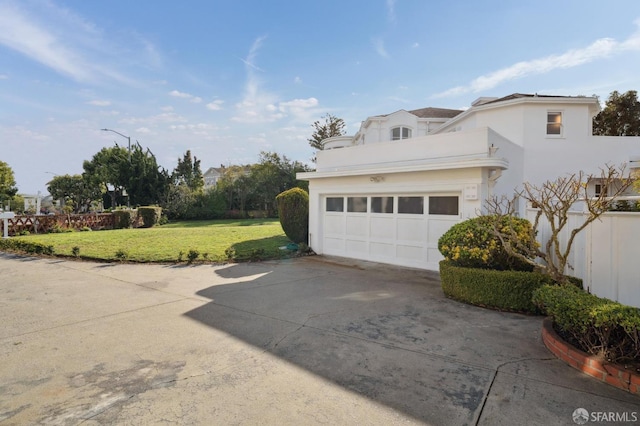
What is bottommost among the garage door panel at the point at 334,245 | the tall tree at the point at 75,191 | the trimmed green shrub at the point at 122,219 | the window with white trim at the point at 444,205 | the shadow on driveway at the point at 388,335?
the shadow on driveway at the point at 388,335

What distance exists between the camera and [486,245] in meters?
6.36

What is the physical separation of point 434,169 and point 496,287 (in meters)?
3.94

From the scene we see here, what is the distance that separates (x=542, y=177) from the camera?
1366cm

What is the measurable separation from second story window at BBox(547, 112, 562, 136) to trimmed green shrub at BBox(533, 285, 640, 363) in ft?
42.3

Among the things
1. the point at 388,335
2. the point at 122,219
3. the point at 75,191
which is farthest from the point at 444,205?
the point at 75,191

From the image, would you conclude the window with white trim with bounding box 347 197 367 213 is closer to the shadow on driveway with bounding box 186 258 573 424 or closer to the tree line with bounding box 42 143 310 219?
the shadow on driveway with bounding box 186 258 573 424

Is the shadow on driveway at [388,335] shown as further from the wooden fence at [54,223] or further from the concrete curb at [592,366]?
the wooden fence at [54,223]

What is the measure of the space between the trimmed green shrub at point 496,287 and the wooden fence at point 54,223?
22344mm

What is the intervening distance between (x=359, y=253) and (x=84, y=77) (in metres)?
16.0

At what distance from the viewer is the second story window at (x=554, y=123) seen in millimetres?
14000

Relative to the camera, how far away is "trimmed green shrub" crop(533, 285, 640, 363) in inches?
128

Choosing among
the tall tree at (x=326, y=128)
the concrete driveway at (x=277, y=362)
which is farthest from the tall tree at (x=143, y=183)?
the concrete driveway at (x=277, y=362)

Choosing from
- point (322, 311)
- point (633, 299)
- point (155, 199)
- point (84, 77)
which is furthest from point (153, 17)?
point (155, 199)

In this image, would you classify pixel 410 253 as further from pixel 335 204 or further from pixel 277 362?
pixel 277 362
